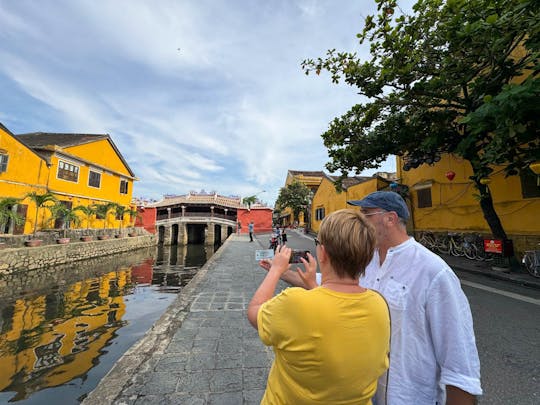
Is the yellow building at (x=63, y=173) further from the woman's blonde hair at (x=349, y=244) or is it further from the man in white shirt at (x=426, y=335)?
the man in white shirt at (x=426, y=335)

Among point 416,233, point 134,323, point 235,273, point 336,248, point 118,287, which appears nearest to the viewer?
point 336,248

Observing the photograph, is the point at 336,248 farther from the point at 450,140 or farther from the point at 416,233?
the point at 416,233

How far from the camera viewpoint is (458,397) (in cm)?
107

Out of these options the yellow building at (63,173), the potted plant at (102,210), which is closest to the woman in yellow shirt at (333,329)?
the yellow building at (63,173)

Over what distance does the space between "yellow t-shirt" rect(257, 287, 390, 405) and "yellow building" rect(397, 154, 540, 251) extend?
8.08m

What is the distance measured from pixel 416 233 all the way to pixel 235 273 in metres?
9.91

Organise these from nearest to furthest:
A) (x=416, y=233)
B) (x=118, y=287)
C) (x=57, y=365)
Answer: (x=57, y=365)
(x=118, y=287)
(x=416, y=233)

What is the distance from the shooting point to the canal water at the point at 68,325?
406cm

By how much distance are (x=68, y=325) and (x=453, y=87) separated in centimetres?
1233

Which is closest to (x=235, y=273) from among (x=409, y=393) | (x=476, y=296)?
(x=476, y=296)

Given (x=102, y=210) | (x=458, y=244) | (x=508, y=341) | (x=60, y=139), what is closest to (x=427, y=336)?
(x=508, y=341)

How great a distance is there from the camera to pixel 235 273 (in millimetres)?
8258

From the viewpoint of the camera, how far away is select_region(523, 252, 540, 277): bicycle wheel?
6.56 metres

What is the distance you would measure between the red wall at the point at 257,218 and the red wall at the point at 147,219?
34.9 ft
